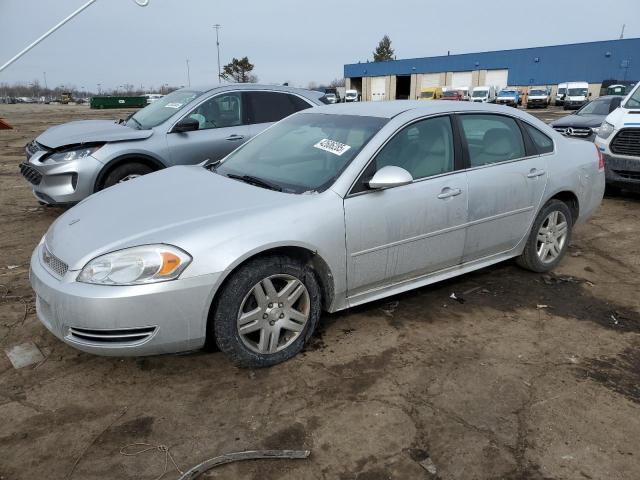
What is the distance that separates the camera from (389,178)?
3252 mm

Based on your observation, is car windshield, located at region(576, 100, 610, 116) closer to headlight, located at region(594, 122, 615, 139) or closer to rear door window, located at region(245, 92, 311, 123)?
headlight, located at region(594, 122, 615, 139)

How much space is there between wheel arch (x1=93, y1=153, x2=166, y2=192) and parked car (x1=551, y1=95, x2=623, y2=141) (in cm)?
832

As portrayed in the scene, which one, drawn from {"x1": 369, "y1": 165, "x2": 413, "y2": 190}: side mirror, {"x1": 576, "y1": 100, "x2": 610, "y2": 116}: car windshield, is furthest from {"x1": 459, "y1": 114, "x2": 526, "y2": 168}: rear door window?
{"x1": 576, "y1": 100, "x2": 610, "y2": 116}: car windshield

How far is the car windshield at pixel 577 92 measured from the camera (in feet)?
139

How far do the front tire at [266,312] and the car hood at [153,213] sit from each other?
337 millimetres

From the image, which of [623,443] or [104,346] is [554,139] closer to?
[623,443]

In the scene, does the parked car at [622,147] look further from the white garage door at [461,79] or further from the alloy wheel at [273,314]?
the white garage door at [461,79]

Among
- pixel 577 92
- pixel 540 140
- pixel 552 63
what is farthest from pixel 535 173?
pixel 552 63

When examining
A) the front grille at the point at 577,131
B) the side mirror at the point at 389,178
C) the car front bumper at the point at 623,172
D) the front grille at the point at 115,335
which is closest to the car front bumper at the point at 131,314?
the front grille at the point at 115,335

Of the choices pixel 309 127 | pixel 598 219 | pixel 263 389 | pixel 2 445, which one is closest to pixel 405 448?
pixel 263 389

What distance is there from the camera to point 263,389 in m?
2.96

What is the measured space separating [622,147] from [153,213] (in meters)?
7.39

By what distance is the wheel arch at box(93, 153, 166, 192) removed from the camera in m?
5.93

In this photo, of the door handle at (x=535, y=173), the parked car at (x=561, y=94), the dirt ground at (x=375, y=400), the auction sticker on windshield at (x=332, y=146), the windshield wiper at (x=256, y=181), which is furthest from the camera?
the parked car at (x=561, y=94)
